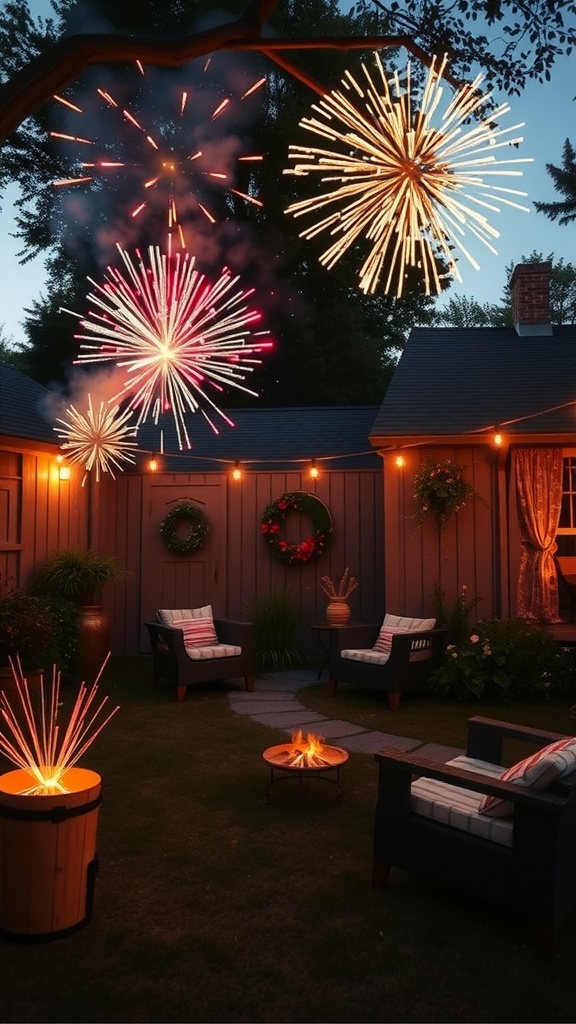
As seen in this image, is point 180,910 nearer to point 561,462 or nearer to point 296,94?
point 561,462

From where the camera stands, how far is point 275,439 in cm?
1059

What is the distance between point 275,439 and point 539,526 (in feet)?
13.5

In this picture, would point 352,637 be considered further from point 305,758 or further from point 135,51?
point 135,51

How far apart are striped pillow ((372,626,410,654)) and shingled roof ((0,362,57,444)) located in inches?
163

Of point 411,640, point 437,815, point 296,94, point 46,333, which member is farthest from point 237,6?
point 437,815

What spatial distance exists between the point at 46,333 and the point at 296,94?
802cm

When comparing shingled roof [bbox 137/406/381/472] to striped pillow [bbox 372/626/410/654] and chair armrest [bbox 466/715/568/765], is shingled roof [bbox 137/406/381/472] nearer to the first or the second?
striped pillow [bbox 372/626/410/654]

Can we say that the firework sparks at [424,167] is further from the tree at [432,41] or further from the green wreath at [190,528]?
the green wreath at [190,528]

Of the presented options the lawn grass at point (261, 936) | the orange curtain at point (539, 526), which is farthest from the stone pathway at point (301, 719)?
the orange curtain at point (539, 526)

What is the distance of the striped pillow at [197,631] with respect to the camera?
7410mm

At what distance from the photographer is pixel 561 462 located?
25.9 ft

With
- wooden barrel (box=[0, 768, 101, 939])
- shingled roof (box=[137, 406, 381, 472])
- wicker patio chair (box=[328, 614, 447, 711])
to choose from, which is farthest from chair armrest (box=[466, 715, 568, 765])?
shingled roof (box=[137, 406, 381, 472])

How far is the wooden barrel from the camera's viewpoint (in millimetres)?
2746

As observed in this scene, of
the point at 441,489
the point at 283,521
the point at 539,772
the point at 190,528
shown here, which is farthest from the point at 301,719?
the point at 190,528
